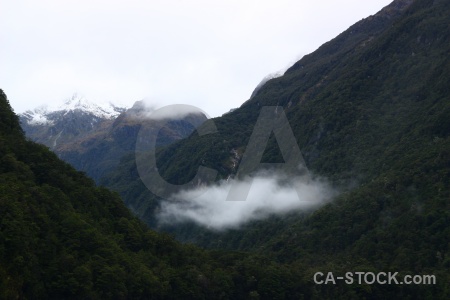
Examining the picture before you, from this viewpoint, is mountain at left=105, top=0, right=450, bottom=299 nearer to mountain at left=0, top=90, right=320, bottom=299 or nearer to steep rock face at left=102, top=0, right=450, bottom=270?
steep rock face at left=102, top=0, right=450, bottom=270

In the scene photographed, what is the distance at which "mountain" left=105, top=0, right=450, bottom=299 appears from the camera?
108500 mm

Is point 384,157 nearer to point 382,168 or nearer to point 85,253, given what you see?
point 382,168

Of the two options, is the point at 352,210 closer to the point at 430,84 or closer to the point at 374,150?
the point at 374,150

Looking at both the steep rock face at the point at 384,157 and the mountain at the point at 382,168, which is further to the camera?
the steep rock face at the point at 384,157

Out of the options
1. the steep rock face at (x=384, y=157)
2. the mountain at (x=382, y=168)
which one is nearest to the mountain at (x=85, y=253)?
the mountain at (x=382, y=168)

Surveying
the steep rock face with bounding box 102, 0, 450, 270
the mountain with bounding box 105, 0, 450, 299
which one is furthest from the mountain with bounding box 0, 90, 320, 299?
the steep rock face with bounding box 102, 0, 450, 270

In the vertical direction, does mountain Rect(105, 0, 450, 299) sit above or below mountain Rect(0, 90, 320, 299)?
above

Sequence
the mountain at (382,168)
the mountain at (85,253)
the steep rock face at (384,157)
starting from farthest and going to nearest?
the steep rock face at (384,157)
the mountain at (382,168)
the mountain at (85,253)

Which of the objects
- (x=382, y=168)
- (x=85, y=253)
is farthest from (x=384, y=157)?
(x=85, y=253)

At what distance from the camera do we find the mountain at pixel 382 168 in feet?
356

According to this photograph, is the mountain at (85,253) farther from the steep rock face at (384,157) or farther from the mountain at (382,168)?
the steep rock face at (384,157)

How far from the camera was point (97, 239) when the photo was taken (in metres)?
69.3

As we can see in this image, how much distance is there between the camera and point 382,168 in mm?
142125

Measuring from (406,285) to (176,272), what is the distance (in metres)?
37.3
